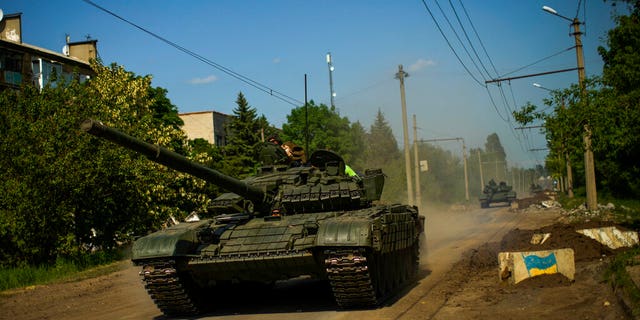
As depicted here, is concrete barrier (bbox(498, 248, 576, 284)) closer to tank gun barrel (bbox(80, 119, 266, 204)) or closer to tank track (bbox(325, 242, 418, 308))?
tank track (bbox(325, 242, 418, 308))

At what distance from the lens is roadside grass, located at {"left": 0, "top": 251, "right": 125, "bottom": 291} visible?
17.6 m

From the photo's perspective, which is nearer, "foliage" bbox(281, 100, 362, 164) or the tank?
"foliage" bbox(281, 100, 362, 164)

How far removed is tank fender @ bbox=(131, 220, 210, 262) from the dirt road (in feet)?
4.02

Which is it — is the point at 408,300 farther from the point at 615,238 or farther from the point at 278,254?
the point at 615,238

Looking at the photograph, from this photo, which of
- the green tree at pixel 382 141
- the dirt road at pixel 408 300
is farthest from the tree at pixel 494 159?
the dirt road at pixel 408 300

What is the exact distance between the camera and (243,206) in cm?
1203

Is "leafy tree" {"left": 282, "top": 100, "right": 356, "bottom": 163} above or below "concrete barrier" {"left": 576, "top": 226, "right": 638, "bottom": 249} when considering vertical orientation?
above

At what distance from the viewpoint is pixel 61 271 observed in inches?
760

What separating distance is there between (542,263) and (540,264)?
35mm

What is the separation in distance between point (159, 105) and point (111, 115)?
73.7ft

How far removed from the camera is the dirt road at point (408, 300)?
8906 millimetres

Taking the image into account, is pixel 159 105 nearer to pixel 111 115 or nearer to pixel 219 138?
pixel 219 138

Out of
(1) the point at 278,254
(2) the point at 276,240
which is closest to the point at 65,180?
(2) the point at 276,240

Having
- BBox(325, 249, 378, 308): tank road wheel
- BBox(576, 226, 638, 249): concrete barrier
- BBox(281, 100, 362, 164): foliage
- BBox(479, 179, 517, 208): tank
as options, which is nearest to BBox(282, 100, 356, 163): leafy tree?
BBox(281, 100, 362, 164): foliage
